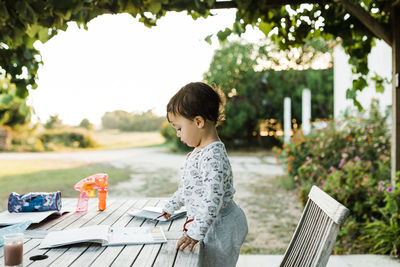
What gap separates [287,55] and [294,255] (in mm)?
17099

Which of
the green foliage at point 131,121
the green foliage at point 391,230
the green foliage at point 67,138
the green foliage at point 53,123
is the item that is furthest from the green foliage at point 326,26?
the green foliage at point 53,123

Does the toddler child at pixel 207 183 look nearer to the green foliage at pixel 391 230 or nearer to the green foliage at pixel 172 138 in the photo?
the green foliage at pixel 391 230

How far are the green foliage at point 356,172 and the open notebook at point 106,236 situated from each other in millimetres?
2516

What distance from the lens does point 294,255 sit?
70.9 inches

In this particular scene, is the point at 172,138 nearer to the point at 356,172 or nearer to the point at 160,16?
the point at 356,172

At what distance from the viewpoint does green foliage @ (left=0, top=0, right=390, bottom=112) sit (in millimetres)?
1837

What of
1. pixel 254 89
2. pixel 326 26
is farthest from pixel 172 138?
pixel 326 26

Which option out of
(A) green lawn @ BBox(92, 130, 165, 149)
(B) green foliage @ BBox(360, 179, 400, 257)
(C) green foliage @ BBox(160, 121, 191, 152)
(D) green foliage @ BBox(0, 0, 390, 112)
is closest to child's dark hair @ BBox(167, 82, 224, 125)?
(D) green foliage @ BBox(0, 0, 390, 112)

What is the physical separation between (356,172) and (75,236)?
3874mm

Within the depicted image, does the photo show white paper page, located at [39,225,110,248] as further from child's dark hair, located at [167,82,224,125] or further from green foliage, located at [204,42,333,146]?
green foliage, located at [204,42,333,146]

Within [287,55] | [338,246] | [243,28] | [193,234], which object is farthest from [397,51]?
[287,55]

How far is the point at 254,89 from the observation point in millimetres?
17312

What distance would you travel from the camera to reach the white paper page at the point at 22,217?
189 cm

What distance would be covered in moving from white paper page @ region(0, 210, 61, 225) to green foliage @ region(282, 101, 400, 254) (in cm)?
276
